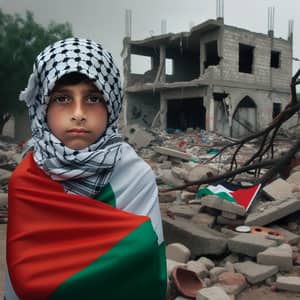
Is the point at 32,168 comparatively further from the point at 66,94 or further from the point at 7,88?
the point at 7,88

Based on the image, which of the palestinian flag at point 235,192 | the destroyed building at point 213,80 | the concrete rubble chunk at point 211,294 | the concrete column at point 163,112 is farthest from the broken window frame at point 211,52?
the concrete rubble chunk at point 211,294

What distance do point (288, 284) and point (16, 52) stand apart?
21.6 metres

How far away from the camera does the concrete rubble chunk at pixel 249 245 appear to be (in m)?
3.88

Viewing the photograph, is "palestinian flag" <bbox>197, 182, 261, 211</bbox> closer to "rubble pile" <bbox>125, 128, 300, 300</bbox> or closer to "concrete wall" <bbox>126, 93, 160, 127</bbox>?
"rubble pile" <bbox>125, 128, 300, 300</bbox>

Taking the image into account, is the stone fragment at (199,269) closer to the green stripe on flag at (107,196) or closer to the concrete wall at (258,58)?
the green stripe on flag at (107,196)

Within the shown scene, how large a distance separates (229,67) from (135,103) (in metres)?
6.06

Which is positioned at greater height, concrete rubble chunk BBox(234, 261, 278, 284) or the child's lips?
the child's lips

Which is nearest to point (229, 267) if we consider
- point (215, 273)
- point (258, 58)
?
point (215, 273)

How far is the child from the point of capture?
1.25m

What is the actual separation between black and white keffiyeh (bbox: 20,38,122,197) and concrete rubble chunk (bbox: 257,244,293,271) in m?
2.70

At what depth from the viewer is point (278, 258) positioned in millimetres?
3646

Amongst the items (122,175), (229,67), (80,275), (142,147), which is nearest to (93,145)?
(122,175)

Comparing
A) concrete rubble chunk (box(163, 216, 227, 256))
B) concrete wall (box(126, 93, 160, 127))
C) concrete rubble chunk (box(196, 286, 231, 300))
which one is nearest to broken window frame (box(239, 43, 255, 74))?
concrete wall (box(126, 93, 160, 127))

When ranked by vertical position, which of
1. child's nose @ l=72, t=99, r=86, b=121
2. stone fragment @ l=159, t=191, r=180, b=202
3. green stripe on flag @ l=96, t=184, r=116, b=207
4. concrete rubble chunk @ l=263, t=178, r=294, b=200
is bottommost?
stone fragment @ l=159, t=191, r=180, b=202
